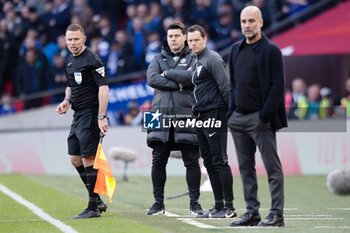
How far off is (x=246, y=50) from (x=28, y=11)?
16508 millimetres

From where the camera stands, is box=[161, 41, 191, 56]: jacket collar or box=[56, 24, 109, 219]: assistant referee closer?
box=[56, 24, 109, 219]: assistant referee

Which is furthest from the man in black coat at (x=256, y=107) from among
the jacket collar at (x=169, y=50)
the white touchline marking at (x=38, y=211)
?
the jacket collar at (x=169, y=50)

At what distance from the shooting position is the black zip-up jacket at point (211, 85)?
9477mm

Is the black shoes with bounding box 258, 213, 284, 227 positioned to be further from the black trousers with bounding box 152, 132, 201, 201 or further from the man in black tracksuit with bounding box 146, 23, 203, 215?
the black trousers with bounding box 152, 132, 201, 201

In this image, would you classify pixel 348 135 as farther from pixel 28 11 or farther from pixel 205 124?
pixel 28 11

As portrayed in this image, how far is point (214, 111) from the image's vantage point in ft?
31.2

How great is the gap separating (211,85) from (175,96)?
739 millimetres

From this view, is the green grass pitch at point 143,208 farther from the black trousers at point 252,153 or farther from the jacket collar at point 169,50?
the jacket collar at point 169,50

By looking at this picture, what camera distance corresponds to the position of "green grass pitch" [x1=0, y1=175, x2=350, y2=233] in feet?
28.2

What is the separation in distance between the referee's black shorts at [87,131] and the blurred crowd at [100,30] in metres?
9.99

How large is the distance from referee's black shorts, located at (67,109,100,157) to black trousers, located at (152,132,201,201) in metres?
0.85

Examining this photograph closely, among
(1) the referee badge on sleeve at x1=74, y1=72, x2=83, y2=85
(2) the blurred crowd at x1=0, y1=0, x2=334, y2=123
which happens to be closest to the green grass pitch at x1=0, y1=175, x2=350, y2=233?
(1) the referee badge on sleeve at x1=74, y1=72, x2=83, y2=85

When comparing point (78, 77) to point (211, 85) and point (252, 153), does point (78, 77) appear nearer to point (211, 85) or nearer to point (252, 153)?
point (211, 85)

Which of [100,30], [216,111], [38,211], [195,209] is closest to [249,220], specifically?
[216,111]
